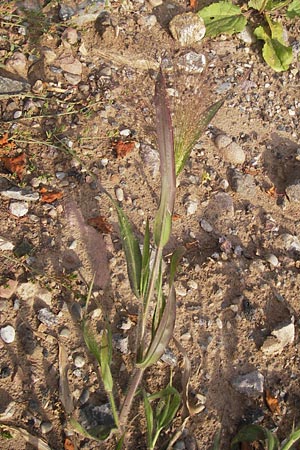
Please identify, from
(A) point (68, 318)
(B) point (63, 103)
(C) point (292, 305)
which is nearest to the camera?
(A) point (68, 318)

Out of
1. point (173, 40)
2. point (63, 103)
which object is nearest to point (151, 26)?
point (173, 40)

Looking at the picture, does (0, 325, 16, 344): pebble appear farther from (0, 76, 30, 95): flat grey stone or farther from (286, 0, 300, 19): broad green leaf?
(286, 0, 300, 19): broad green leaf

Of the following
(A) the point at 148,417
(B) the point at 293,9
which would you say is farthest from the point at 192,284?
(B) the point at 293,9

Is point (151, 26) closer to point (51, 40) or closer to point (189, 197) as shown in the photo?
point (51, 40)

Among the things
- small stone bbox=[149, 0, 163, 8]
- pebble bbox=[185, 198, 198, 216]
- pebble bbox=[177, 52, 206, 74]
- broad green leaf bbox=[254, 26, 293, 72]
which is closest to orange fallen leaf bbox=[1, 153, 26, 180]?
pebble bbox=[185, 198, 198, 216]

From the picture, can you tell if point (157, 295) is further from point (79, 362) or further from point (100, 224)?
point (100, 224)

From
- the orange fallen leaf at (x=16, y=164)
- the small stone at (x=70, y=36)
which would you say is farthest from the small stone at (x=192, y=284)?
the small stone at (x=70, y=36)
